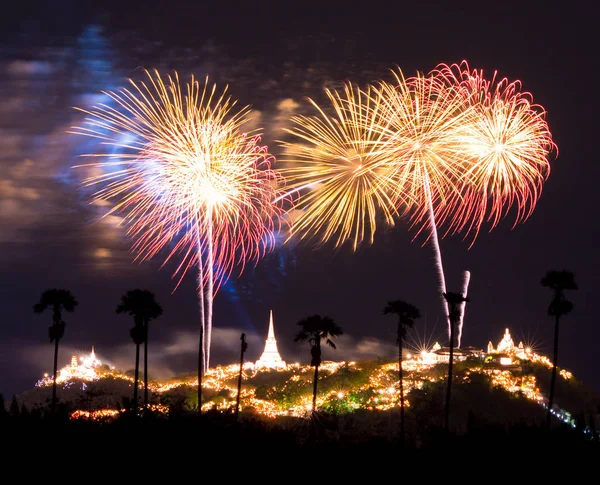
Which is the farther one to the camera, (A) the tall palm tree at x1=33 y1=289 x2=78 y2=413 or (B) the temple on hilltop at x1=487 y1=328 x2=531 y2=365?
(B) the temple on hilltop at x1=487 y1=328 x2=531 y2=365

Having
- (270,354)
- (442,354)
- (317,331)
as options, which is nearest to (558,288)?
(317,331)

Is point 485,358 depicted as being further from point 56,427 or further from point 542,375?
point 56,427

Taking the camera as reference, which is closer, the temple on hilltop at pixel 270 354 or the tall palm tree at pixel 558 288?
the tall palm tree at pixel 558 288

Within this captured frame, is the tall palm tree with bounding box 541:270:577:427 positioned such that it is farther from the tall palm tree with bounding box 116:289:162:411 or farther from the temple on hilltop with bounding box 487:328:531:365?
the temple on hilltop with bounding box 487:328:531:365

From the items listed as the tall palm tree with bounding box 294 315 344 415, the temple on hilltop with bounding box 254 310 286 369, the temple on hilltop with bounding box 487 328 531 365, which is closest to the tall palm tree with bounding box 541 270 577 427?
the tall palm tree with bounding box 294 315 344 415

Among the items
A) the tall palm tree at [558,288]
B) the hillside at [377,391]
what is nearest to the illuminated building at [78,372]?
the hillside at [377,391]

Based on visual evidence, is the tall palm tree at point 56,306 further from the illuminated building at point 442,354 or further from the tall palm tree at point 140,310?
the illuminated building at point 442,354

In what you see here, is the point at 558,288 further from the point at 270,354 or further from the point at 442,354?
the point at 270,354

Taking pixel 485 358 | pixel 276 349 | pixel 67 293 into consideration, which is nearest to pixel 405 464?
pixel 67 293
